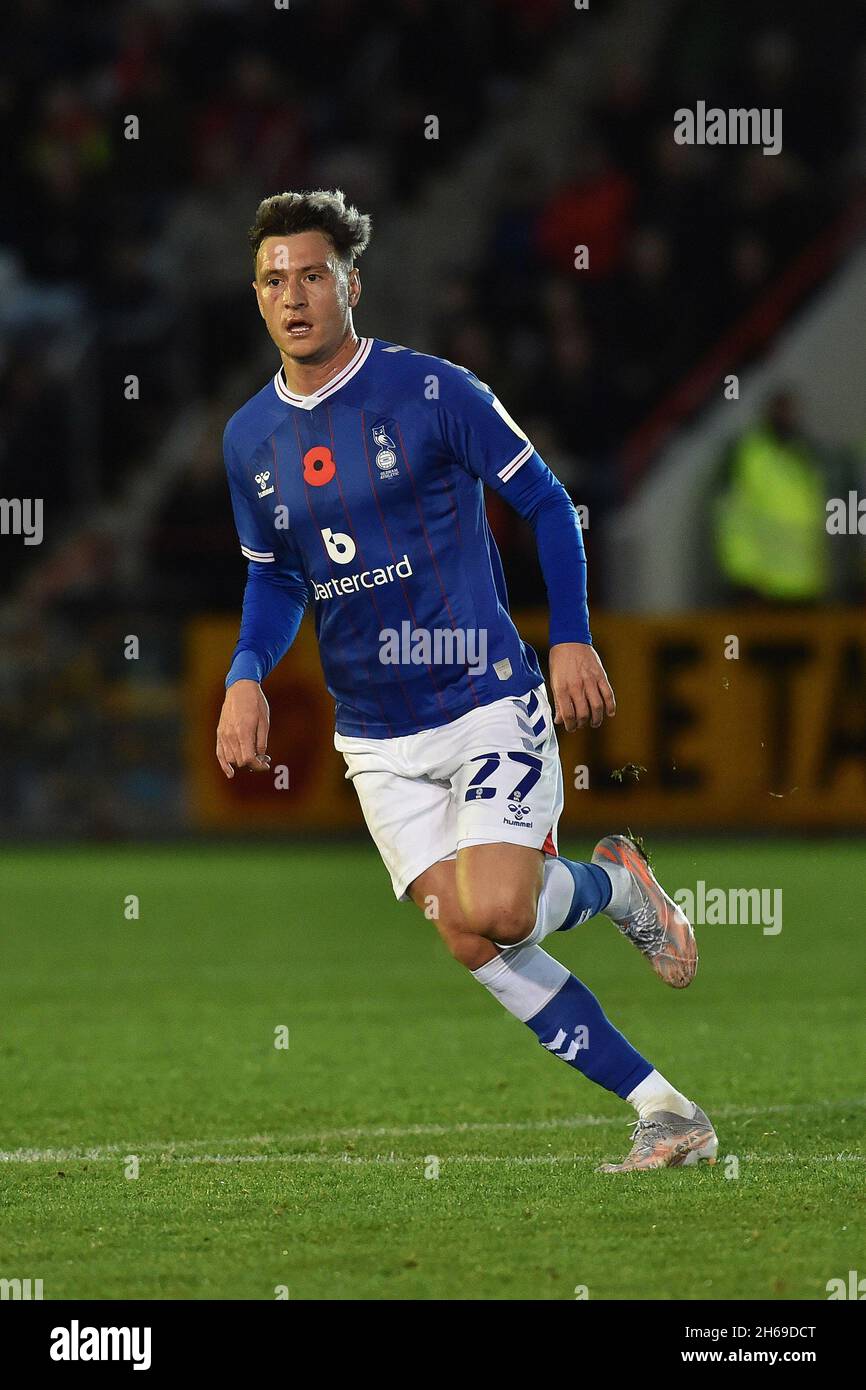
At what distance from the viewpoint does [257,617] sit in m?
5.21

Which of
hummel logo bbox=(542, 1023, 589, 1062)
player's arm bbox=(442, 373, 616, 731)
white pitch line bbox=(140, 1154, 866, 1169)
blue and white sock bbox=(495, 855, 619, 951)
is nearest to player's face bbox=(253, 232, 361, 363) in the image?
player's arm bbox=(442, 373, 616, 731)

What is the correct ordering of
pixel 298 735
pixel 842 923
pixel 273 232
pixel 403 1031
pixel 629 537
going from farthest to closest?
pixel 629 537, pixel 298 735, pixel 842 923, pixel 403 1031, pixel 273 232

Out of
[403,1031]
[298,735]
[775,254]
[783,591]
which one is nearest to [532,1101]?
[403,1031]

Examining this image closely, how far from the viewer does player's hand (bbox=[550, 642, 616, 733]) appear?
4.51m

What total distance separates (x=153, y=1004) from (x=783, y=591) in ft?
23.5

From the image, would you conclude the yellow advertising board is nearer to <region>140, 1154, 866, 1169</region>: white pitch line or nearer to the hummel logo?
<region>140, 1154, 866, 1169</region>: white pitch line

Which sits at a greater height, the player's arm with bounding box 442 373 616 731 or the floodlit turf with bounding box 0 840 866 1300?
the player's arm with bounding box 442 373 616 731

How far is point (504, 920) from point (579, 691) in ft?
1.79

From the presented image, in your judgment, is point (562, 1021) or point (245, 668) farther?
point (245, 668)

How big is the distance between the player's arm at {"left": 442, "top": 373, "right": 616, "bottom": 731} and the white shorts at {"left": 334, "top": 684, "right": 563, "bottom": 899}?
206mm

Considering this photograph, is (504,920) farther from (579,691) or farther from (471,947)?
(579,691)

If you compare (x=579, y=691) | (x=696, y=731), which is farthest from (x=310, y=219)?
(x=696, y=731)

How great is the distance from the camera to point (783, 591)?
1399 cm

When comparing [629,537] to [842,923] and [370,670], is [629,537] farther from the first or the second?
[370,670]
